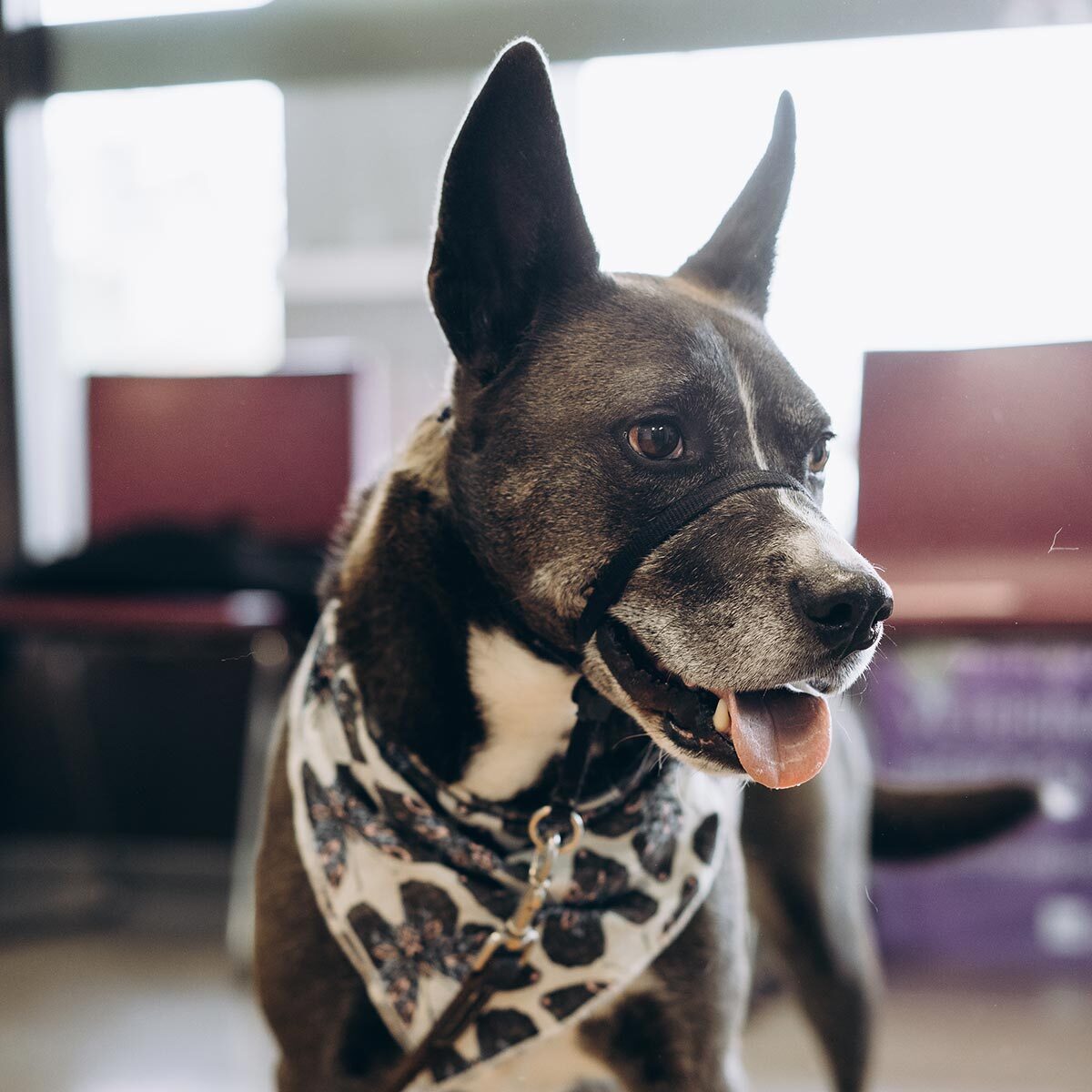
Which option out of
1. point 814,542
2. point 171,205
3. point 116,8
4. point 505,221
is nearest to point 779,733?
point 814,542

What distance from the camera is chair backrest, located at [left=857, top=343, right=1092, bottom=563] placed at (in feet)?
2.56

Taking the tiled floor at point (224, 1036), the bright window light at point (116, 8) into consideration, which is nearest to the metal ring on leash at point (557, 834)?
the tiled floor at point (224, 1036)

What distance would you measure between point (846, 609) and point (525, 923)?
1.33ft

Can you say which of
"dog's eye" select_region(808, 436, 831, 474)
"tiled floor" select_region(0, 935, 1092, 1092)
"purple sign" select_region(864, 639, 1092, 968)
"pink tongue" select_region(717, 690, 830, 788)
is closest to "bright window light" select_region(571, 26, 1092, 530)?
"dog's eye" select_region(808, 436, 831, 474)

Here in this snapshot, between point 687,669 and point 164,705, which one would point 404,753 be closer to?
point 687,669

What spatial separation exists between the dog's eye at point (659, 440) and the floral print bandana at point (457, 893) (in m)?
0.35

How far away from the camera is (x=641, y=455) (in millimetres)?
900

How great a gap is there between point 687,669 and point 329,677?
15.6 inches

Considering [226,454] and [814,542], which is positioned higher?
[814,542]

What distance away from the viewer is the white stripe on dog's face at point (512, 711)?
102 cm

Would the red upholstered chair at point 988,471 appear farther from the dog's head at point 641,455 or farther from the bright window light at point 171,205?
the bright window light at point 171,205

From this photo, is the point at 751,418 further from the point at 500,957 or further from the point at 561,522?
the point at 500,957

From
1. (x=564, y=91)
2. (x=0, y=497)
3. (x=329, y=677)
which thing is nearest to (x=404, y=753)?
(x=329, y=677)

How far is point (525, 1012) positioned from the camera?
1.04 m
